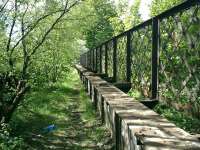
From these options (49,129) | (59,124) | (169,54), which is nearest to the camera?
(169,54)

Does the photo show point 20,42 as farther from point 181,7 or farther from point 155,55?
point 181,7

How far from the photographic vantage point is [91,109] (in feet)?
40.6

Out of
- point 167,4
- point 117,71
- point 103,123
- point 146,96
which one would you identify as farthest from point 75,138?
point 167,4

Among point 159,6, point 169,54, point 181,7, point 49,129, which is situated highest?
point 159,6

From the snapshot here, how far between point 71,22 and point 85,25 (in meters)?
1.13

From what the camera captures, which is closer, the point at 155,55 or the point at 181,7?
the point at 181,7

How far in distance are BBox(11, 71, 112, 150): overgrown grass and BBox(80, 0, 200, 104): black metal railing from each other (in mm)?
1569

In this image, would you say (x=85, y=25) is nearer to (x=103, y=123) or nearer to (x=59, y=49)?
(x=59, y=49)

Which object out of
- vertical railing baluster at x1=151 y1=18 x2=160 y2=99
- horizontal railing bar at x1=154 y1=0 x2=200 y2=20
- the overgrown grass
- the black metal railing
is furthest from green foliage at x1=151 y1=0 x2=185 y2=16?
horizontal railing bar at x1=154 y1=0 x2=200 y2=20

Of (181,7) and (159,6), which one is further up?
(159,6)

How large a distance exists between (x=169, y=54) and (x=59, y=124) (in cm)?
536

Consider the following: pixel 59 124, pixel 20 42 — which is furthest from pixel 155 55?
pixel 20 42

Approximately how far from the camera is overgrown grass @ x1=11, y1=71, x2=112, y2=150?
8.32 metres

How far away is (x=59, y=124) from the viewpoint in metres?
10.4
